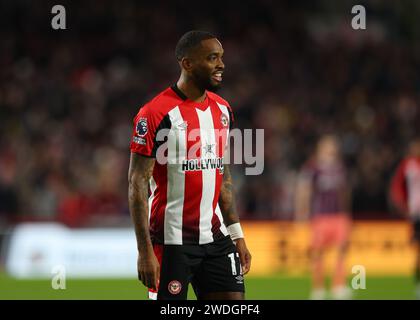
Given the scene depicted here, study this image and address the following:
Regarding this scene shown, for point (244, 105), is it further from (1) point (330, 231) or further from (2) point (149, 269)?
(2) point (149, 269)

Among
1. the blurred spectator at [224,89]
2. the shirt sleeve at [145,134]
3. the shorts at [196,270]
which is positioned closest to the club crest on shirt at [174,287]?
the shorts at [196,270]

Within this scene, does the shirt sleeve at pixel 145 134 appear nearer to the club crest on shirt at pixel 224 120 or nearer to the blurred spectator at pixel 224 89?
the club crest on shirt at pixel 224 120

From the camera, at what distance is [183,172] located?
18.4ft

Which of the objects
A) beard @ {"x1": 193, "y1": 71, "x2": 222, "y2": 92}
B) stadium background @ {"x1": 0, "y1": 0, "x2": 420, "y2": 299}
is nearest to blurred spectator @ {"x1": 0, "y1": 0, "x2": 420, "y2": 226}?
stadium background @ {"x1": 0, "y1": 0, "x2": 420, "y2": 299}

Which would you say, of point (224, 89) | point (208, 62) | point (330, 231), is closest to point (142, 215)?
point (208, 62)

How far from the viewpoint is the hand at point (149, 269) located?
5.27m

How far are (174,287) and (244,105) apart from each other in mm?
12973

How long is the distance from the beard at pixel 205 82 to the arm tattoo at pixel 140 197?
1.82ft

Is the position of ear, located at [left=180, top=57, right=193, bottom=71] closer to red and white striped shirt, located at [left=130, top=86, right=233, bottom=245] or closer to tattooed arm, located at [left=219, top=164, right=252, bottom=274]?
red and white striped shirt, located at [left=130, top=86, right=233, bottom=245]

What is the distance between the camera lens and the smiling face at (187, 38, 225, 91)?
18.1ft

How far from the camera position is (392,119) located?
18516 millimetres

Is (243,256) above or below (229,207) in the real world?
below

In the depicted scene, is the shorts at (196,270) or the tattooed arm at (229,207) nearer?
the shorts at (196,270)
